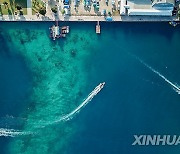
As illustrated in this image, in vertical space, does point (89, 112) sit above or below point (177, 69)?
below

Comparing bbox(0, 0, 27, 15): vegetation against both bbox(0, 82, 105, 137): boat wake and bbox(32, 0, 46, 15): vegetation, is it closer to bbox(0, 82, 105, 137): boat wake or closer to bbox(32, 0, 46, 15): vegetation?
bbox(32, 0, 46, 15): vegetation

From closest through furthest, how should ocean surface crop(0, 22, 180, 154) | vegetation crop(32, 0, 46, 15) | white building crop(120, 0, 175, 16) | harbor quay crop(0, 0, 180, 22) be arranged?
1. white building crop(120, 0, 175, 16)
2. harbor quay crop(0, 0, 180, 22)
3. vegetation crop(32, 0, 46, 15)
4. ocean surface crop(0, 22, 180, 154)

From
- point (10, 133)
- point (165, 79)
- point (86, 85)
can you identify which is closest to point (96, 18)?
point (86, 85)

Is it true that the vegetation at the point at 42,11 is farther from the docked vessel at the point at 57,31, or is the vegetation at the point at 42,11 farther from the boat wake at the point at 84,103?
the boat wake at the point at 84,103

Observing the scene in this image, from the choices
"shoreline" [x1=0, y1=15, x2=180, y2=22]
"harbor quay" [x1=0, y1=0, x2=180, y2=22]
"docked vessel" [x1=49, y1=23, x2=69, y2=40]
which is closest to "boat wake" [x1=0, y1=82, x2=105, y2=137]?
"docked vessel" [x1=49, y1=23, x2=69, y2=40]

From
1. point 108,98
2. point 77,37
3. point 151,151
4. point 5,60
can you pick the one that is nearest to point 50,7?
point 77,37

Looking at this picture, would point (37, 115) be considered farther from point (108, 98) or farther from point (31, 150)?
point (108, 98)

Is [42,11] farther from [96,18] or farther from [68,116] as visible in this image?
[68,116]
